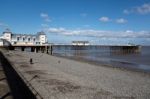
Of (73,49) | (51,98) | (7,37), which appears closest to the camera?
(51,98)

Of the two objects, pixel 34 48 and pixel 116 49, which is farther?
pixel 116 49

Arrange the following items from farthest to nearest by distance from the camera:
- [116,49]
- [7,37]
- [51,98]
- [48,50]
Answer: [7,37] → [116,49] → [48,50] → [51,98]

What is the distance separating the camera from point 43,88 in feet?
33.7

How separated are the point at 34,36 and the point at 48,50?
109ft

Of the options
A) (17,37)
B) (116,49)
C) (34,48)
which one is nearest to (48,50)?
(34,48)

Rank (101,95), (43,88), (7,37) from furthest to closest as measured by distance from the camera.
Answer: (7,37)
(43,88)
(101,95)

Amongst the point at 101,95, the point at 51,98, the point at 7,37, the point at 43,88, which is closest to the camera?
the point at 51,98

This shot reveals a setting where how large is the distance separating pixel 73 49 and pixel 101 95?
60.2 meters

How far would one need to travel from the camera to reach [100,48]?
80.6 m

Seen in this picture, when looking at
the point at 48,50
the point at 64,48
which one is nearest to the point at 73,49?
the point at 64,48

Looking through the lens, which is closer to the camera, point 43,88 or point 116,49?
point 43,88

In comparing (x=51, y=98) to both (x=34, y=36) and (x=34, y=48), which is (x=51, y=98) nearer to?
(x=34, y=48)

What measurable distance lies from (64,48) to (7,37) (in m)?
25.1

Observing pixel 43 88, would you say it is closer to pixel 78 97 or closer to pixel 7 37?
pixel 78 97
